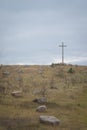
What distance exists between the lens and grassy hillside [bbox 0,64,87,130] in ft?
41.4

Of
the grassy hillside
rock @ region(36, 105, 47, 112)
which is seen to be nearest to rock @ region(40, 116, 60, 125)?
the grassy hillside

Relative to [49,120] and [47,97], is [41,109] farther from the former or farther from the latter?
[47,97]

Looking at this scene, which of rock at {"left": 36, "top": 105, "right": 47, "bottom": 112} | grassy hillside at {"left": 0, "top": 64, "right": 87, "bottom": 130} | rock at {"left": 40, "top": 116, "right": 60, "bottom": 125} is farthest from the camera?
rock at {"left": 36, "top": 105, "right": 47, "bottom": 112}

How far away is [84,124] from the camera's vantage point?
13141mm

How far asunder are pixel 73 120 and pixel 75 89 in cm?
808

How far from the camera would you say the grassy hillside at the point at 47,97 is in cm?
1262

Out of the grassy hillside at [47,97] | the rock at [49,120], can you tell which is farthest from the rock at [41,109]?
the rock at [49,120]

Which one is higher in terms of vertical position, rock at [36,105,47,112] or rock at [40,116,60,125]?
rock at [36,105,47,112]

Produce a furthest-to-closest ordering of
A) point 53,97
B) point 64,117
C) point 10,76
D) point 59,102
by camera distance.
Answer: point 10,76
point 53,97
point 59,102
point 64,117

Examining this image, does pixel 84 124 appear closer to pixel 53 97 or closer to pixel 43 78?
pixel 53 97

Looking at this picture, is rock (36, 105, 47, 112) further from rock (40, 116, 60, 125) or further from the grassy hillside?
rock (40, 116, 60, 125)

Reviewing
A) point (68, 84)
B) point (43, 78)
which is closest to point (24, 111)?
point (68, 84)

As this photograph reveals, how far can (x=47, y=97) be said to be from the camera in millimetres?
18141

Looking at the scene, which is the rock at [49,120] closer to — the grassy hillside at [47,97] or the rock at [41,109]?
the grassy hillside at [47,97]
